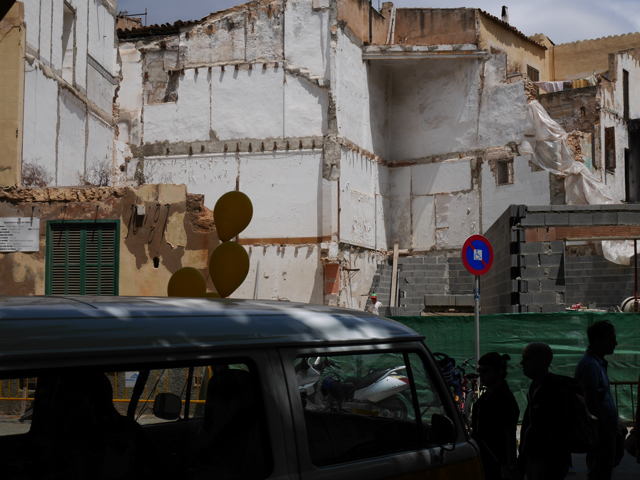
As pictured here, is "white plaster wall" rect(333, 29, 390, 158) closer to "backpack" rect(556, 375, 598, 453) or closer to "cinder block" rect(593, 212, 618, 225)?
"cinder block" rect(593, 212, 618, 225)

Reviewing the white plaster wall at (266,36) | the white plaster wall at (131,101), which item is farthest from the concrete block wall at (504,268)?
the white plaster wall at (131,101)

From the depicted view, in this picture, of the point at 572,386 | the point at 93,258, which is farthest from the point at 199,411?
the point at 93,258

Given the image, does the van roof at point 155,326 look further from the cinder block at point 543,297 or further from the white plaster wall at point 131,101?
the white plaster wall at point 131,101

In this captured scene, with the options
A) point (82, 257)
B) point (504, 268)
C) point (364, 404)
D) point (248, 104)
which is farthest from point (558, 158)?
point (364, 404)

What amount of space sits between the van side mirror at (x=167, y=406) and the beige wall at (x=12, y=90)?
580 inches

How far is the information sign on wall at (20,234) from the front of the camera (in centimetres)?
1332

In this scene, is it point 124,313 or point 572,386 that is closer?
point 124,313

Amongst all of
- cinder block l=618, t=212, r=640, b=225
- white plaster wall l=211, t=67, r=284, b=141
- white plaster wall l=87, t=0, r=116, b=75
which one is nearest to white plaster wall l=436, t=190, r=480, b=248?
white plaster wall l=211, t=67, r=284, b=141

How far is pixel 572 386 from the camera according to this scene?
15.0 ft

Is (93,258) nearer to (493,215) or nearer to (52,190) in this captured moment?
(52,190)

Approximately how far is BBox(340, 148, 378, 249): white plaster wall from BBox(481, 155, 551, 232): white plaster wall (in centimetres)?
433

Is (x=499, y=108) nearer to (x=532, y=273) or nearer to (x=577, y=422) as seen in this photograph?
(x=532, y=273)

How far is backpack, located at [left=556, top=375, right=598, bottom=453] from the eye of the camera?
4391 millimetres

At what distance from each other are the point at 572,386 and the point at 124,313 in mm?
3188
